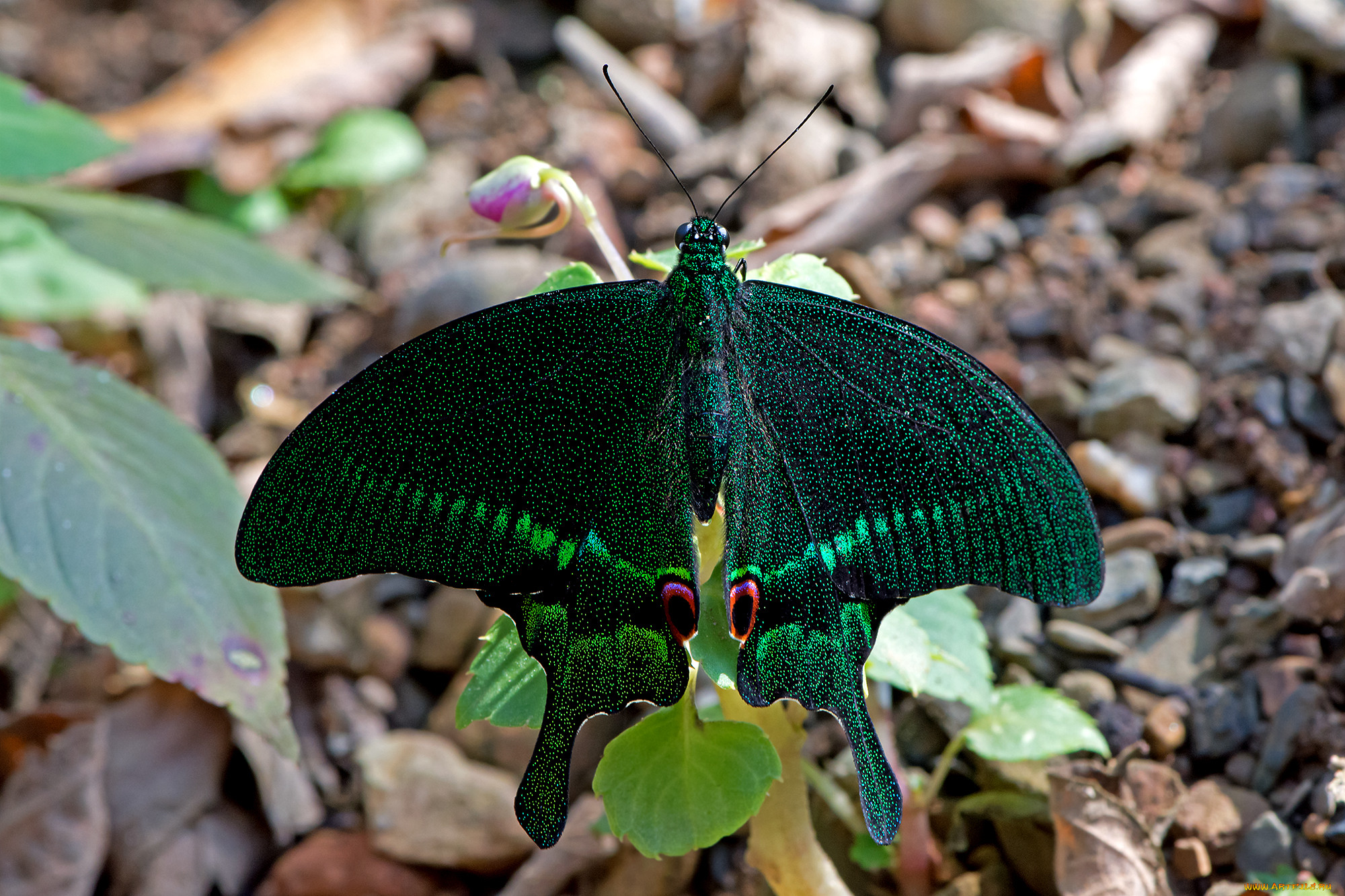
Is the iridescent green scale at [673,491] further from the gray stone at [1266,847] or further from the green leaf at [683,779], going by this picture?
the gray stone at [1266,847]

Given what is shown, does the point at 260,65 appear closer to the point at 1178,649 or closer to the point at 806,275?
the point at 806,275

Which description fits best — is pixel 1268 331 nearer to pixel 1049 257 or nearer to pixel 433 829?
pixel 1049 257

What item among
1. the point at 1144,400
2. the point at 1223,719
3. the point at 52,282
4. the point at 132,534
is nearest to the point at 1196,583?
the point at 1223,719

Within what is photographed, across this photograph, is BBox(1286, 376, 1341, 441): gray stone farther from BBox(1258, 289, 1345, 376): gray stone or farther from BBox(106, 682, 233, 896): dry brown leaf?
BBox(106, 682, 233, 896): dry brown leaf

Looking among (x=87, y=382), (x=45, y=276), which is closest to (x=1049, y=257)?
(x=87, y=382)

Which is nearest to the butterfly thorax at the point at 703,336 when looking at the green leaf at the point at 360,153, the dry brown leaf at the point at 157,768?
the dry brown leaf at the point at 157,768

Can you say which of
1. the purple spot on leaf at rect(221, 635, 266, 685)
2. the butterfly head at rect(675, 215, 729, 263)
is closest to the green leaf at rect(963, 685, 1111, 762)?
the butterfly head at rect(675, 215, 729, 263)
